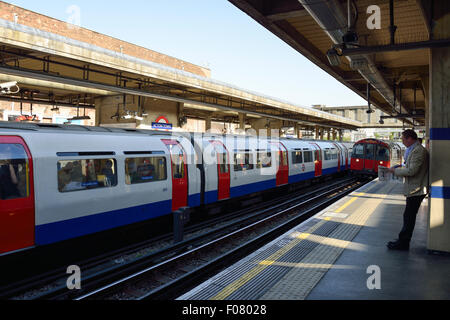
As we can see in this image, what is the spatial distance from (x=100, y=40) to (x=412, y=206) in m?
39.5

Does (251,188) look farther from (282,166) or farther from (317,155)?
(317,155)

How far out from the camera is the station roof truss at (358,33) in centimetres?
546

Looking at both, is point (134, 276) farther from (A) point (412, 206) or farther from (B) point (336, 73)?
(B) point (336, 73)

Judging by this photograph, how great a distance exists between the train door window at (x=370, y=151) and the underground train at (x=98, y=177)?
12.0 metres

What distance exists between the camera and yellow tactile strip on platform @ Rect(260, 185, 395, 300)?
411cm

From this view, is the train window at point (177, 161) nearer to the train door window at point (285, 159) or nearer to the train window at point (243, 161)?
the train window at point (243, 161)

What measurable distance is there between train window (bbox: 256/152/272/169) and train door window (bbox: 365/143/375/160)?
992cm

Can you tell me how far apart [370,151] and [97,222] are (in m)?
18.2

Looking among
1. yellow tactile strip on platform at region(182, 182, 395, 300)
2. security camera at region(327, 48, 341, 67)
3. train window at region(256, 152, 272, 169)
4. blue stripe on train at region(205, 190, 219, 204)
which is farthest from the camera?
train window at region(256, 152, 272, 169)

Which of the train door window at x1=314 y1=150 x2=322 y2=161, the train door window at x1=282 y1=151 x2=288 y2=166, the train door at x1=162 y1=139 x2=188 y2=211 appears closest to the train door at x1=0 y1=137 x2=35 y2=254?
the train door at x1=162 y1=139 x2=188 y2=211

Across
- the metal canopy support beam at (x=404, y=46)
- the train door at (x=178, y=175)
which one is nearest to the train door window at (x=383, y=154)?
the train door at (x=178, y=175)

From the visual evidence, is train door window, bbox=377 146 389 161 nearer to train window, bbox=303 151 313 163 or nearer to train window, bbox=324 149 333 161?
train window, bbox=324 149 333 161

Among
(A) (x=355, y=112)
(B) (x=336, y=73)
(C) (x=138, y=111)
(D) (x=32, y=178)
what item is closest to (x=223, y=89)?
(C) (x=138, y=111)

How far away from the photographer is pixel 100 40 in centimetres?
3806
